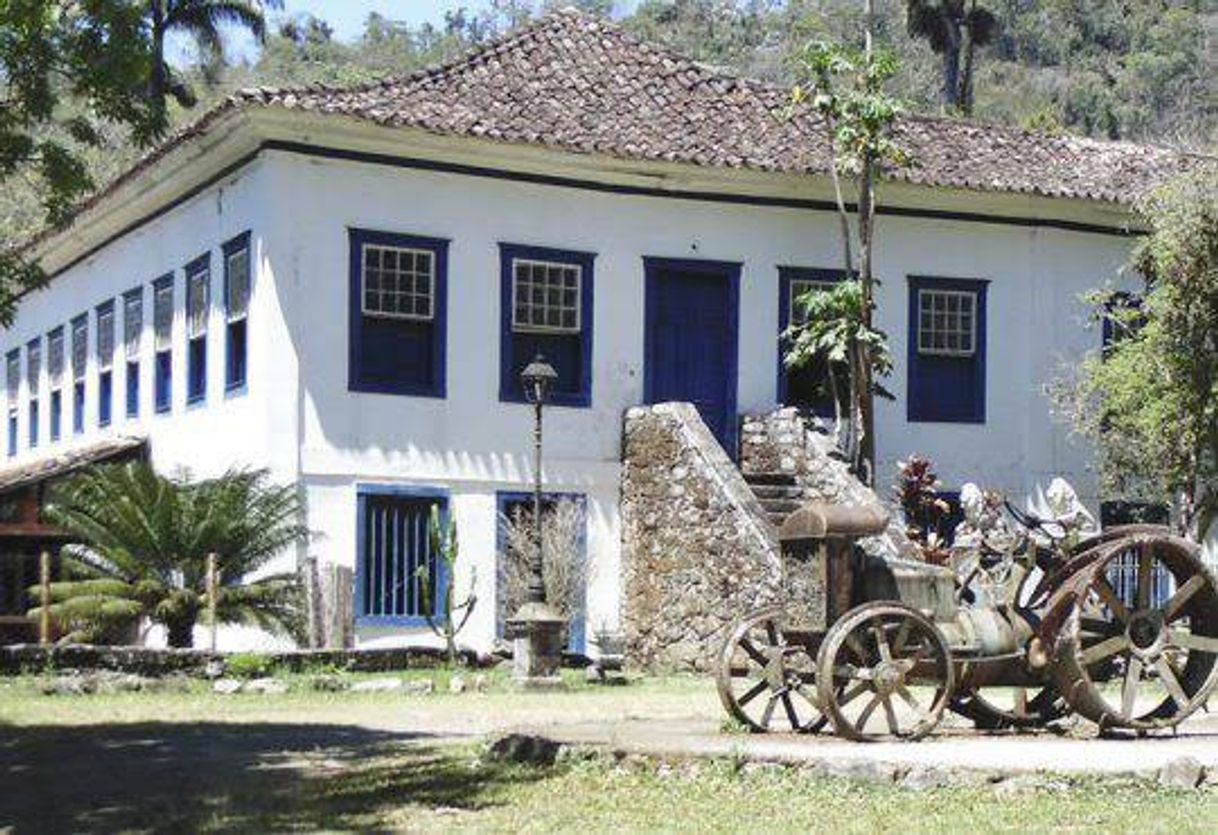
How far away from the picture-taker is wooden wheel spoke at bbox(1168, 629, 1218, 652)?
1259cm

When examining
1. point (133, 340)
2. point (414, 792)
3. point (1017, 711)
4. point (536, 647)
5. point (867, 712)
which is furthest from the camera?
point (133, 340)

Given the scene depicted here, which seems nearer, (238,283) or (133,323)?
(238,283)

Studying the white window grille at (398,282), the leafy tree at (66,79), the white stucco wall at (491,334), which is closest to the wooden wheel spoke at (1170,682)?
the leafy tree at (66,79)

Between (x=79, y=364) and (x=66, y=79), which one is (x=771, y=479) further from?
(x=79, y=364)

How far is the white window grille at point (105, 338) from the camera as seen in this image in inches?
1160

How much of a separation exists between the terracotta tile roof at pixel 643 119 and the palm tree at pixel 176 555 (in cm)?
424

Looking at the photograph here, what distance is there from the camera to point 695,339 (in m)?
25.1

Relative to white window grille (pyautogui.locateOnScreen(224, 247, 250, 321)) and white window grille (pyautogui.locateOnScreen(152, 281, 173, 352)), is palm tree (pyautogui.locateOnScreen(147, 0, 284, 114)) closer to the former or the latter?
white window grille (pyautogui.locateOnScreen(152, 281, 173, 352))

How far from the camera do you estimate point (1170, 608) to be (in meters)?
12.6

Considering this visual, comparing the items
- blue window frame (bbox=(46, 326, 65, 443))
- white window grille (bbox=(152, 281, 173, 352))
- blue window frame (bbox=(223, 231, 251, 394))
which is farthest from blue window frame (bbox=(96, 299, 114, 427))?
blue window frame (bbox=(223, 231, 251, 394))

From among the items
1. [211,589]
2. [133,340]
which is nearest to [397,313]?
[211,589]

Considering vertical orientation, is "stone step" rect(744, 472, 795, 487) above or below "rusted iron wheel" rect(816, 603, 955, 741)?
above

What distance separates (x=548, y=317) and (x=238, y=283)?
11.9 feet

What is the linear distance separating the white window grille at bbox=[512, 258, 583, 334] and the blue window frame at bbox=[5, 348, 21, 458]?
1435 centimetres
